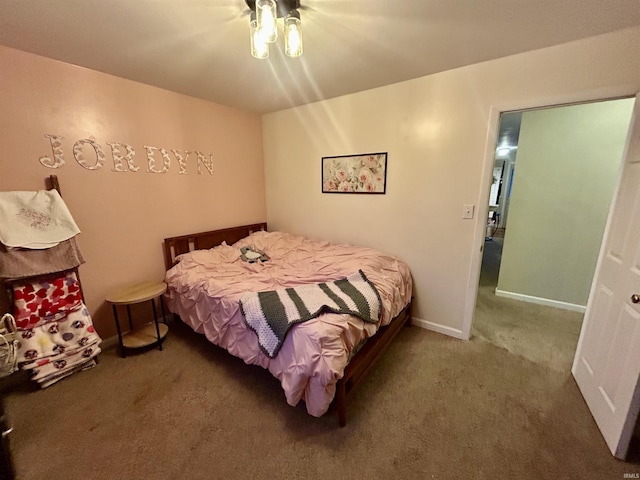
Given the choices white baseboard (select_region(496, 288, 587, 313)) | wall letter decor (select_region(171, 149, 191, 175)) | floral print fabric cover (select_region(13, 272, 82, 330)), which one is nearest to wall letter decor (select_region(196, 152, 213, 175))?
wall letter decor (select_region(171, 149, 191, 175))

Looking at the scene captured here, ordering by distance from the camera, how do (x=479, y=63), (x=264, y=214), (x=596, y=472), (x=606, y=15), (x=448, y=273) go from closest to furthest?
(x=596, y=472)
(x=606, y=15)
(x=479, y=63)
(x=448, y=273)
(x=264, y=214)

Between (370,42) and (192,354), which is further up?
(370,42)

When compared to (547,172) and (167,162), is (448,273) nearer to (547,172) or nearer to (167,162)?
(547,172)

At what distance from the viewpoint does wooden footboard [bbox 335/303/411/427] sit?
1578mm

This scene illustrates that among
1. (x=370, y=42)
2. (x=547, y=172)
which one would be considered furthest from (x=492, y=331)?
(x=370, y=42)

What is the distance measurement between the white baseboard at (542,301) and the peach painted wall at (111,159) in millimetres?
3650

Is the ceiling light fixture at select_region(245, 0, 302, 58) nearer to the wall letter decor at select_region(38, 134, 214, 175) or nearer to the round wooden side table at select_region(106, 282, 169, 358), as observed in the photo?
the wall letter decor at select_region(38, 134, 214, 175)

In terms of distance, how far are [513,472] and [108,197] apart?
3.38 m

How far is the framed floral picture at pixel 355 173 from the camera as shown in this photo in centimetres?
269

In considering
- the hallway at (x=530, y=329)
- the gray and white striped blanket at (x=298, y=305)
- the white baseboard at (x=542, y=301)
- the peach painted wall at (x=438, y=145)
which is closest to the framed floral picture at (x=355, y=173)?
the peach painted wall at (x=438, y=145)

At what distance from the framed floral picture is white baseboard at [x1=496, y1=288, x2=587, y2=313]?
7.26 ft

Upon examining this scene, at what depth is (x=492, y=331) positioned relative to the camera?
260cm

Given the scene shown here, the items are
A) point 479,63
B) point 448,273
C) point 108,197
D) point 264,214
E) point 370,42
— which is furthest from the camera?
point 264,214

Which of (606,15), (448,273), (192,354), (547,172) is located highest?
(606,15)
